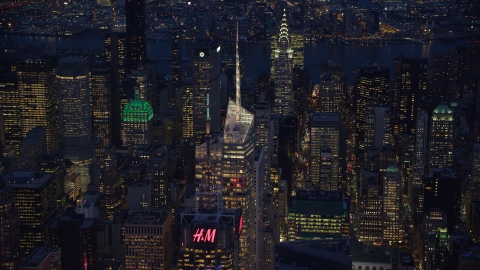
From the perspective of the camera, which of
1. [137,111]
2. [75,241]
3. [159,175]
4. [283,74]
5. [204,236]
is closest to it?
[204,236]

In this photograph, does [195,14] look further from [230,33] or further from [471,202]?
[471,202]

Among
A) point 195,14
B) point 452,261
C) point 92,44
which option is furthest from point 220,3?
point 452,261

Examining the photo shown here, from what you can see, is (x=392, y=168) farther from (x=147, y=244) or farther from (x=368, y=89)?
(x=147, y=244)

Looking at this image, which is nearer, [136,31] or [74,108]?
[74,108]

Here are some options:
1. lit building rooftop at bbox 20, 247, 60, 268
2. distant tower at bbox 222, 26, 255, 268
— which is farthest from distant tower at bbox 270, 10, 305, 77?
distant tower at bbox 222, 26, 255, 268

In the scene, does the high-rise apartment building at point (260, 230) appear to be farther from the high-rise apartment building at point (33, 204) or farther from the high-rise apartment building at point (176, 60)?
the high-rise apartment building at point (176, 60)

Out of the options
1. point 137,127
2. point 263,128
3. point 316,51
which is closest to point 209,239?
point 263,128

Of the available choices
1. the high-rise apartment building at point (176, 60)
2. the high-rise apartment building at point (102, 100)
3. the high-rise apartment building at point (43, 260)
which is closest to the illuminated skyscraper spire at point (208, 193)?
the high-rise apartment building at point (43, 260)
